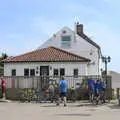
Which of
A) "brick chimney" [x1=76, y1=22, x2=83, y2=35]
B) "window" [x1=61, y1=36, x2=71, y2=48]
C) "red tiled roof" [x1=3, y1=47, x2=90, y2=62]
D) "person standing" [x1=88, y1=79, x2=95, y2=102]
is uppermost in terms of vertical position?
"brick chimney" [x1=76, y1=22, x2=83, y2=35]

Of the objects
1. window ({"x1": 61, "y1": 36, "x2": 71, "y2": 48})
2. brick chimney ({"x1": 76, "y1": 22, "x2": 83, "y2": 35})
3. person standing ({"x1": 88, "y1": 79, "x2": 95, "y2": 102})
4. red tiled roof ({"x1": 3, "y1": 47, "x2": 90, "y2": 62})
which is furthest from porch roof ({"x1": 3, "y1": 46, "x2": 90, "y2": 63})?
person standing ({"x1": 88, "y1": 79, "x2": 95, "y2": 102})

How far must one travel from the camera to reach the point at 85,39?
72.9 m

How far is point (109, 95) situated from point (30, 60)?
20787mm

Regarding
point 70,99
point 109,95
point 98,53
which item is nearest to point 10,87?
point 70,99

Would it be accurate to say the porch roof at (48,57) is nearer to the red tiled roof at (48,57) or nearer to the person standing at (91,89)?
the red tiled roof at (48,57)

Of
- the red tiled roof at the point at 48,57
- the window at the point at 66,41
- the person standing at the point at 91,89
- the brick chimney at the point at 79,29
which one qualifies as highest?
the brick chimney at the point at 79,29

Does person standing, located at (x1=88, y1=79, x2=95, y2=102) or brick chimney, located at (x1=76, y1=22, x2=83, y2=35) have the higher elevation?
brick chimney, located at (x1=76, y1=22, x2=83, y2=35)

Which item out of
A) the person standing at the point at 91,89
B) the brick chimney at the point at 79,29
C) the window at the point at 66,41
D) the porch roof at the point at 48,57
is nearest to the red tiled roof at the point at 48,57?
the porch roof at the point at 48,57

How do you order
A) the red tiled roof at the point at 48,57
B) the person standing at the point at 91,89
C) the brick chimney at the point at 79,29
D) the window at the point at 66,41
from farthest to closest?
the brick chimney at the point at 79,29, the window at the point at 66,41, the red tiled roof at the point at 48,57, the person standing at the point at 91,89

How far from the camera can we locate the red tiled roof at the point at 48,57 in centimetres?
5606

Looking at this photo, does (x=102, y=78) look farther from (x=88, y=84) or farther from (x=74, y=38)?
(x=74, y=38)

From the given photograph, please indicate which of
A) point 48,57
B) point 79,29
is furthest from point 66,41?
point 48,57

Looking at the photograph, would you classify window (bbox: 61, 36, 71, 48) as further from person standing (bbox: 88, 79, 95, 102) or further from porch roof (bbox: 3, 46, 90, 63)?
person standing (bbox: 88, 79, 95, 102)

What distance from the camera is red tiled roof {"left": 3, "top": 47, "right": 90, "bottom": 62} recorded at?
184 feet
